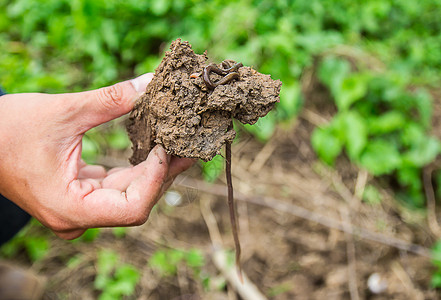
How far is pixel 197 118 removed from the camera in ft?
3.99

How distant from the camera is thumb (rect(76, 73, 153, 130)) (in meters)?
1.37

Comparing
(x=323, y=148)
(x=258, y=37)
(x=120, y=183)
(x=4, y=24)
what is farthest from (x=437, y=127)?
(x=4, y=24)

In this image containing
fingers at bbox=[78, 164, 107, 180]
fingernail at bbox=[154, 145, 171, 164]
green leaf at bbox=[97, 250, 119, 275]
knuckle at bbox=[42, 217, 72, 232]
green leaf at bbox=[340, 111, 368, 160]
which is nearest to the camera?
fingernail at bbox=[154, 145, 171, 164]

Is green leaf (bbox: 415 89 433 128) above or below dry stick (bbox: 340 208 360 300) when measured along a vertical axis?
above

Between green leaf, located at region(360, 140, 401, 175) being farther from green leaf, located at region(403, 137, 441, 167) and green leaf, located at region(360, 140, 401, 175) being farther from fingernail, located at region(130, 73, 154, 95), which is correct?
fingernail, located at region(130, 73, 154, 95)

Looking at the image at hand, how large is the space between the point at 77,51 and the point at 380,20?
348 centimetres

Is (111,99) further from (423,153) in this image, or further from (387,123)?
(423,153)

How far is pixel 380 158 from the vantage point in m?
2.83

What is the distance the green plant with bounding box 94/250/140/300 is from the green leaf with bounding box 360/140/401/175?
2.04m

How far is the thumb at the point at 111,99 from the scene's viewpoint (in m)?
1.37

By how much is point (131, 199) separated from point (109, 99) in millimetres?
418

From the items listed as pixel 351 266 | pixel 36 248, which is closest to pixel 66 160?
pixel 36 248

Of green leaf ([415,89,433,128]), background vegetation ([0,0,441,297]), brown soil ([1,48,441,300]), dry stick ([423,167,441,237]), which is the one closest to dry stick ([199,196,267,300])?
brown soil ([1,48,441,300])

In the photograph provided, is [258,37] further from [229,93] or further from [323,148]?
[229,93]
